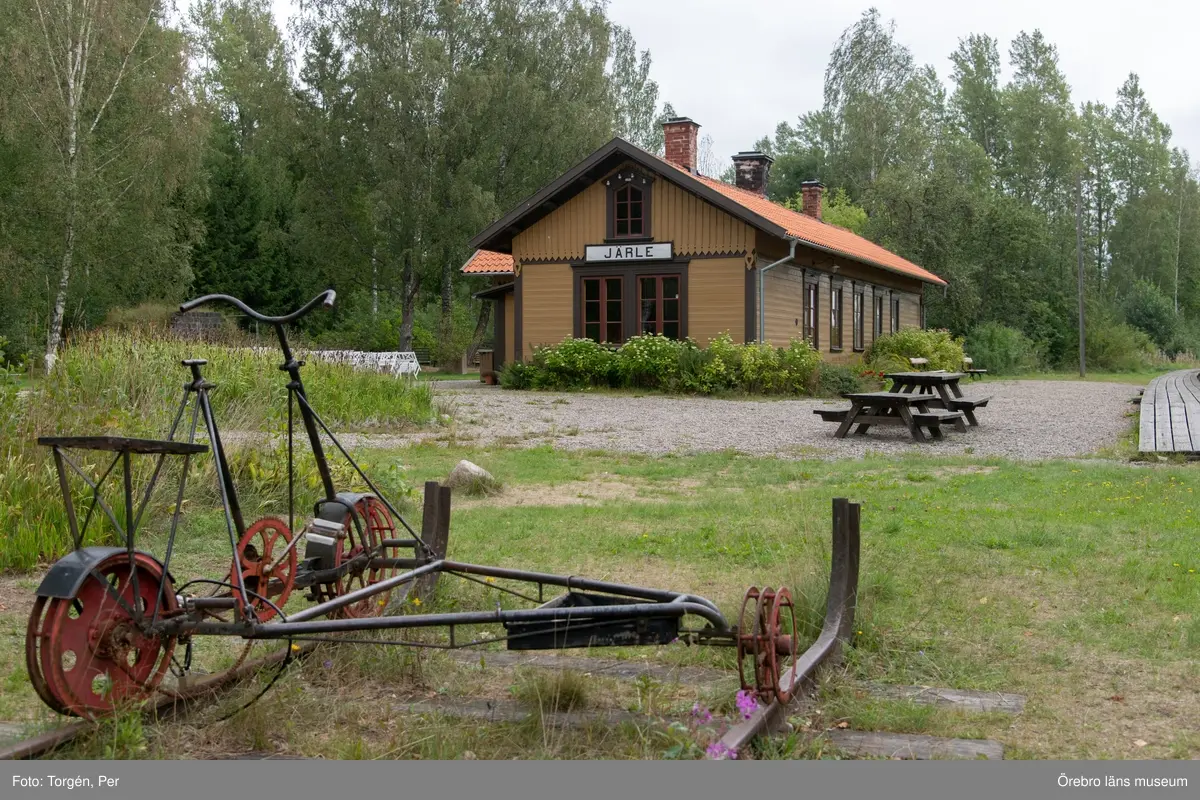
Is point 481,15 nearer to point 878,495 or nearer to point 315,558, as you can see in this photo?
point 878,495

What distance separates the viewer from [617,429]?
52.4 ft

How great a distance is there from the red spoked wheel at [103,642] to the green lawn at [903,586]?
0.24 m

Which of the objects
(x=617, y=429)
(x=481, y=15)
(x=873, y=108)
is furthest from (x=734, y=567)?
(x=873, y=108)

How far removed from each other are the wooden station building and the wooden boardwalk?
309 inches

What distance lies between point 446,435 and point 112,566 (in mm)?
10987

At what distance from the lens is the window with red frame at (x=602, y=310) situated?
87.1ft

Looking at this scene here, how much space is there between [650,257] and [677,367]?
129 inches

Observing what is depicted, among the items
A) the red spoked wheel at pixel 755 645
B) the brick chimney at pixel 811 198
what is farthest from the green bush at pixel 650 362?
the red spoked wheel at pixel 755 645

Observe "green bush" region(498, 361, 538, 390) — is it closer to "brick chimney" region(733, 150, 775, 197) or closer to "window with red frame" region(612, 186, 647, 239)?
"window with red frame" region(612, 186, 647, 239)

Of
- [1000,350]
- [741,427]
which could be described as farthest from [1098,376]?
[741,427]

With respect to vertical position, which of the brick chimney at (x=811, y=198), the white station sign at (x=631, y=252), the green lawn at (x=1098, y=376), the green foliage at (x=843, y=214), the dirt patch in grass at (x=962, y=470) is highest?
the green foliage at (x=843, y=214)

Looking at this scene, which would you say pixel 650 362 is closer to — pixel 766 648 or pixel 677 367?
pixel 677 367

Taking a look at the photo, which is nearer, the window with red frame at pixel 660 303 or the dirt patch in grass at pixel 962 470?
the dirt patch in grass at pixel 962 470

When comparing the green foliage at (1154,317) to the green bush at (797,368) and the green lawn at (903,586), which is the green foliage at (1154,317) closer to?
the green bush at (797,368)
